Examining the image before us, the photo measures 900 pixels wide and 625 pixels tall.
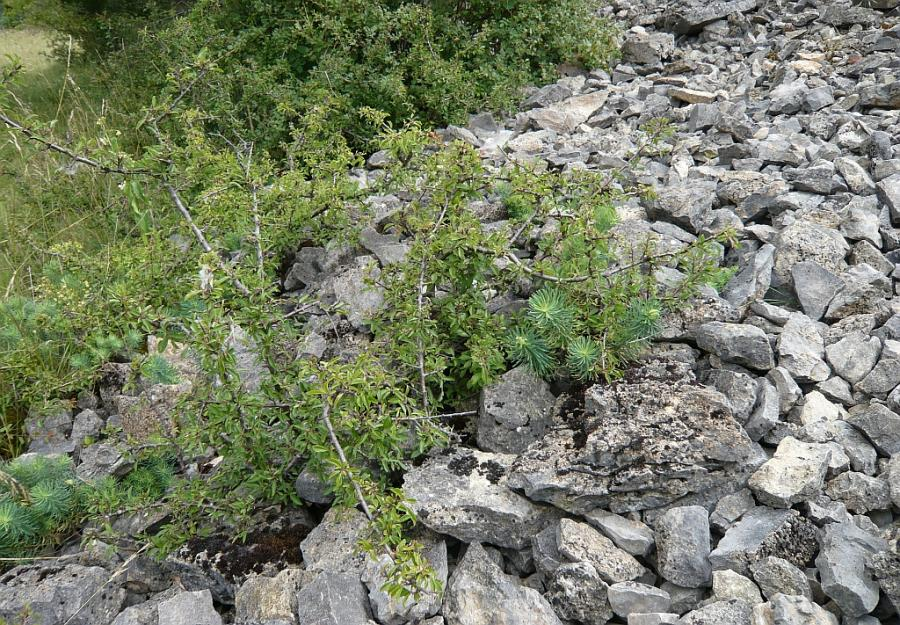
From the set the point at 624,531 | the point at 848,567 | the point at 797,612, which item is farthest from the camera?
the point at 624,531

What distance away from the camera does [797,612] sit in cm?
224

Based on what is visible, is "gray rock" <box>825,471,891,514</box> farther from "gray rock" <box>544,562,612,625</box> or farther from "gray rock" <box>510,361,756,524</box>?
"gray rock" <box>544,562,612,625</box>

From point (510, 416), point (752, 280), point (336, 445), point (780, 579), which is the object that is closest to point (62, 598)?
point (336, 445)

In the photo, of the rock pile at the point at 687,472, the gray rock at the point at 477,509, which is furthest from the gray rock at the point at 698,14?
the gray rock at the point at 477,509

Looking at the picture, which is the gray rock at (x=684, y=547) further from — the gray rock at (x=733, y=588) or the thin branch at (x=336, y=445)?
the thin branch at (x=336, y=445)

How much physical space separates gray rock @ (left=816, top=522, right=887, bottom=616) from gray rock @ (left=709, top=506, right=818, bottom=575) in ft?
0.20

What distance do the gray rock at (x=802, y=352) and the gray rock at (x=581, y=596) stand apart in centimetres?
127

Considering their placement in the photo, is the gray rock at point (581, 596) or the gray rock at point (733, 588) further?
the gray rock at point (581, 596)

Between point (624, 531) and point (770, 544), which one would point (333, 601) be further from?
point (770, 544)

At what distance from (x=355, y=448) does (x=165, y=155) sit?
162cm

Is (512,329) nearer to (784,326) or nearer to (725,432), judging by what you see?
(725,432)

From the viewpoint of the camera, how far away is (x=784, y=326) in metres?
3.35

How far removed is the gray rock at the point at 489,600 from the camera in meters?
2.52

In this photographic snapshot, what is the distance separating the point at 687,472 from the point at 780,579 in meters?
0.47
